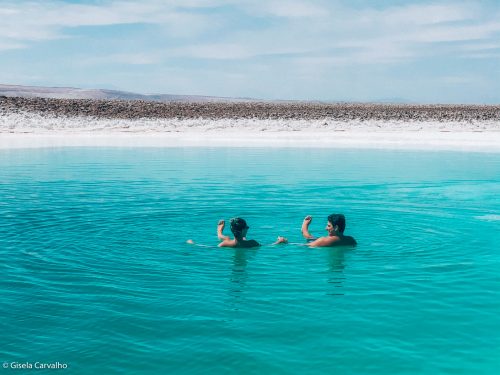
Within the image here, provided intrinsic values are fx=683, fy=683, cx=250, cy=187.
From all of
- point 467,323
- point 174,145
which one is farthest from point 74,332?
point 174,145

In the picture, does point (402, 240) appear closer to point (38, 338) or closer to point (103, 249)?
point (103, 249)

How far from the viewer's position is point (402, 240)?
11688 mm

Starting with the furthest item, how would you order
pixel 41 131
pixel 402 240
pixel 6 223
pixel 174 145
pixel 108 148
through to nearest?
pixel 41 131, pixel 174 145, pixel 108 148, pixel 6 223, pixel 402 240

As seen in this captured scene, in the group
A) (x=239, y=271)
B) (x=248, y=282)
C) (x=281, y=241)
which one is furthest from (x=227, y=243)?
(x=248, y=282)

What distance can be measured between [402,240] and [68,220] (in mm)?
6439

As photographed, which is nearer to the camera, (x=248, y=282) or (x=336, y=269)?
(x=248, y=282)

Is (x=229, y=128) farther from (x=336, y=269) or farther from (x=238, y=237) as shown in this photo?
(x=336, y=269)

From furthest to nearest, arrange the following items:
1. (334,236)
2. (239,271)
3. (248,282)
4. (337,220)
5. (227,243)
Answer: (227,243) → (334,236) → (337,220) → (239,271) → (248,282)

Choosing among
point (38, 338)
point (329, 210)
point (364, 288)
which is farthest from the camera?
point (329, 210)

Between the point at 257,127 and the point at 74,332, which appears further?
the point at 257,127

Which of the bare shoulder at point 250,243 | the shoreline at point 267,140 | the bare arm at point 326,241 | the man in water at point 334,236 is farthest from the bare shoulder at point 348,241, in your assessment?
the shoreline at point 267,140

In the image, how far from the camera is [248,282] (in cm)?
893

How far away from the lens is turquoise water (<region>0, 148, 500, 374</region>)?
21.4 feet

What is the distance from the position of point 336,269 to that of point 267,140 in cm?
2931
